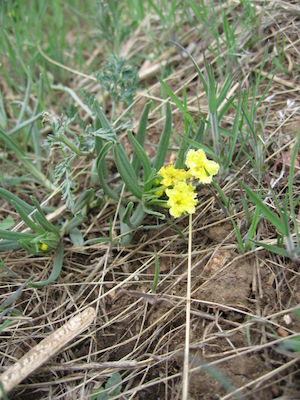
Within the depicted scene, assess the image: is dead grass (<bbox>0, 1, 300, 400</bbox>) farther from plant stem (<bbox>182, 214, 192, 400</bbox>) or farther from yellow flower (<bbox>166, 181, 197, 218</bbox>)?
yellow flower (<bbox>166, 181, 197, 218</bbox>)

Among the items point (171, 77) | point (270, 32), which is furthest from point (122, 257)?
point (270, 32)

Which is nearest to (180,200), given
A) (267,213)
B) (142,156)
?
(142,156)

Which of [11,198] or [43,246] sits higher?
[11,198]

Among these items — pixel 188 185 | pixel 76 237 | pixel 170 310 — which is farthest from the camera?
pixel 76 237

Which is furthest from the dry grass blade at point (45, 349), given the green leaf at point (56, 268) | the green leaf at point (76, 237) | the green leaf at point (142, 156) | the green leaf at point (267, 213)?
the green leaf at point (267, 213)

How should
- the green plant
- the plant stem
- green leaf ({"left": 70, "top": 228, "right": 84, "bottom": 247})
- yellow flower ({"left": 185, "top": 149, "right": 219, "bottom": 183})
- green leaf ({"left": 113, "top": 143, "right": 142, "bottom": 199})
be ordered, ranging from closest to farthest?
the plant stem, the green plant, yellow flower ({"left": 185, "top": 149, "right": 219, "bottom": 183}), green leaf ({"left": 113, "top": 143, "right": 142, "bottom": 199}), green leaf ({"left": 70, "top": 228, "right": 84, "bottom": 247})

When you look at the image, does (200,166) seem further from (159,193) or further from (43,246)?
(43,246)

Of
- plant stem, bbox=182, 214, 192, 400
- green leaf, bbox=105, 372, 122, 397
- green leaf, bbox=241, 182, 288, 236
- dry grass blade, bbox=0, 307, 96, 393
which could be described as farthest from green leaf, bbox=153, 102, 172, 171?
green leaf, bbox=105, 372, 122, 397
